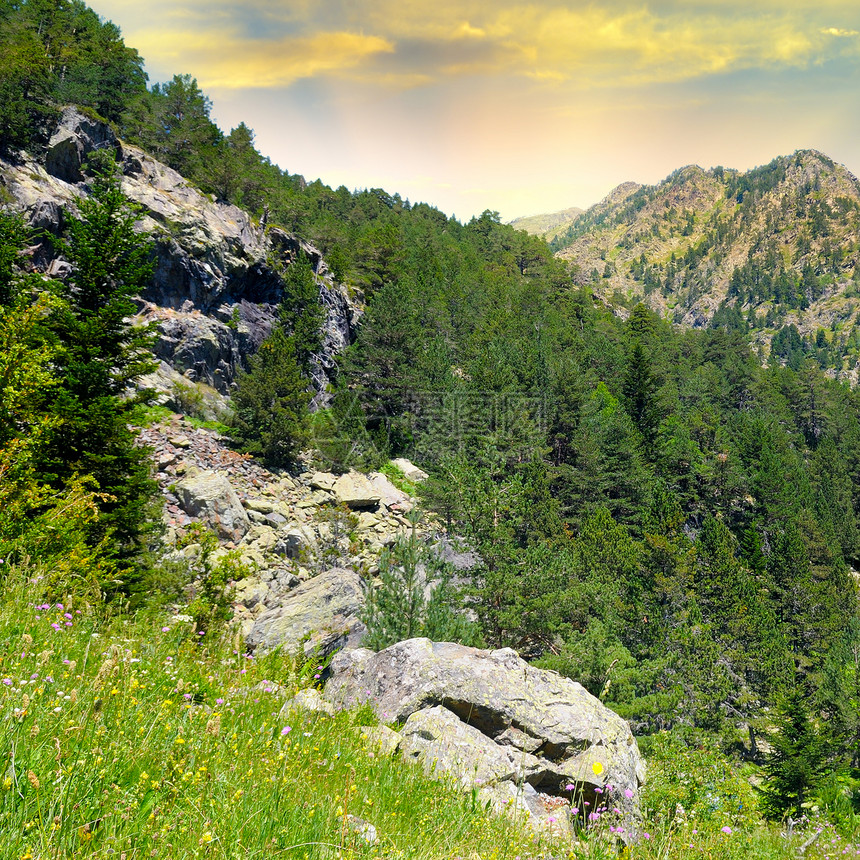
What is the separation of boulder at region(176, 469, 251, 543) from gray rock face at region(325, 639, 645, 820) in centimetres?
1390

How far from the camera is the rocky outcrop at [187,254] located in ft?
93.9

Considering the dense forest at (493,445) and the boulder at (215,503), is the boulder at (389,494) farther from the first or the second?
the boulder at (215,503)

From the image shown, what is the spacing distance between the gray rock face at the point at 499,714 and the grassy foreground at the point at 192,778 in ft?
8.07

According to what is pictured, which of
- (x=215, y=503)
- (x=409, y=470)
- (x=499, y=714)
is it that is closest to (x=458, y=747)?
(x=499, y=714)

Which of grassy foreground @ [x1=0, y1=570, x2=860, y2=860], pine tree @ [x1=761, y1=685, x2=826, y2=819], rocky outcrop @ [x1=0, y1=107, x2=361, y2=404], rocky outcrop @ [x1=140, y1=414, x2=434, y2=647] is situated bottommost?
pine tree @ [x1=761, y1=685, x2=826, y2=819]

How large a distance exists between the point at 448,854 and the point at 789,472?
212 ft

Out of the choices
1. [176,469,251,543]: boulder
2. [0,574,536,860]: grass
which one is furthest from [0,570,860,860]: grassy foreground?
[176,469,251,543]: boulder

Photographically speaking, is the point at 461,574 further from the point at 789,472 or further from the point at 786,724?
the point at 789,472

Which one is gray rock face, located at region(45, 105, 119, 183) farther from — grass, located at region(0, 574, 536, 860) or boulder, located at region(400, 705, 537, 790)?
boulder, located at region(400, 705, 537, 790)

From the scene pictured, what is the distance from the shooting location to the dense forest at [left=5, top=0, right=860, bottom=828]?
11.6 m

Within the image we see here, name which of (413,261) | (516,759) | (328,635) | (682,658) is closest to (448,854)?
(516,759)

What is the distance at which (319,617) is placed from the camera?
13797 mm

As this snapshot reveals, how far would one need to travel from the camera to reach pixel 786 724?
25.5m

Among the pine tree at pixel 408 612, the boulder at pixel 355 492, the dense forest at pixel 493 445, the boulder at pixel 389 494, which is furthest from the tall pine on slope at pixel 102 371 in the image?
the boulder at pixel 389 494
